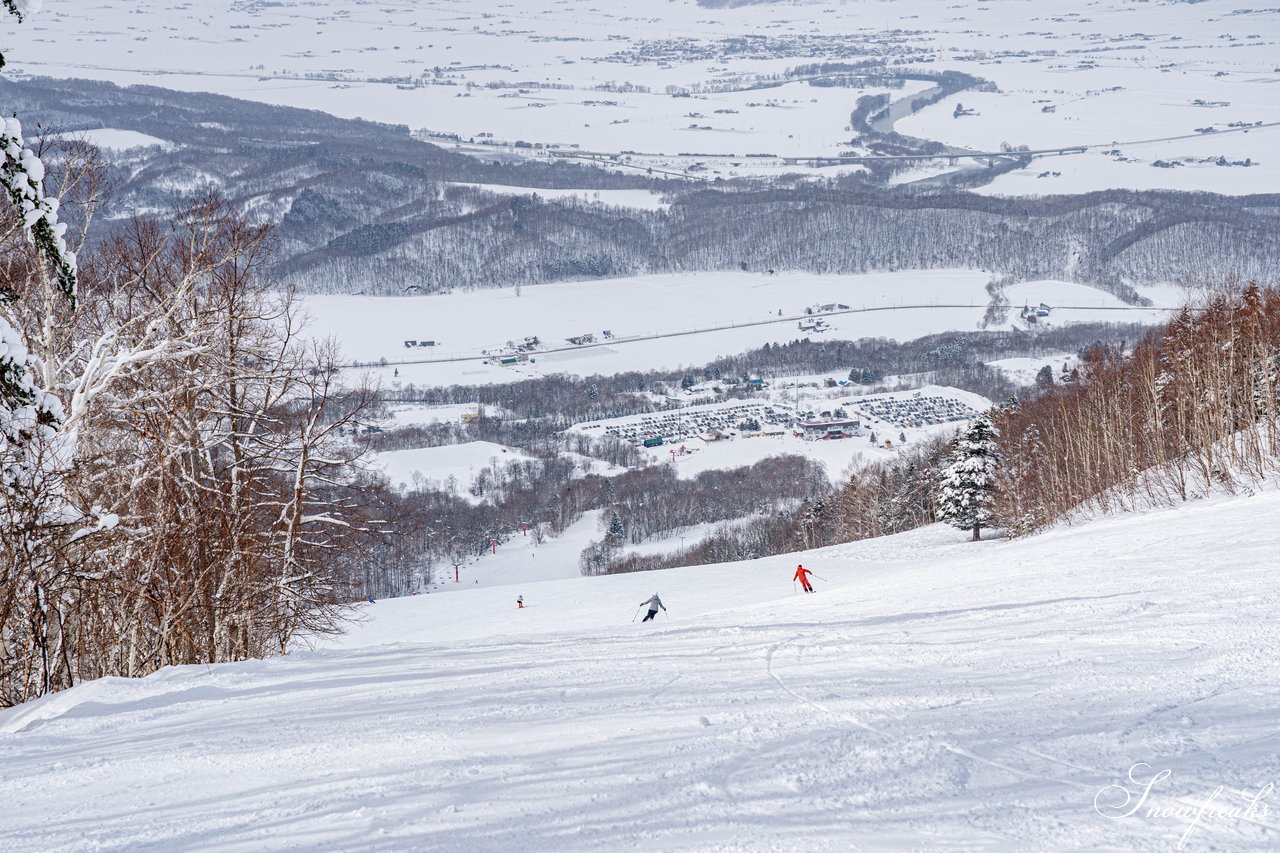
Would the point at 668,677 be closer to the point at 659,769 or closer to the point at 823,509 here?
the point at 659,769

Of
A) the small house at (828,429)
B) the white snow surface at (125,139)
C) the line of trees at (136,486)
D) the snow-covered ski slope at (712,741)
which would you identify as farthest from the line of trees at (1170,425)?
the white snow surface at (125,139)

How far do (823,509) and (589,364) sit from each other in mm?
55803

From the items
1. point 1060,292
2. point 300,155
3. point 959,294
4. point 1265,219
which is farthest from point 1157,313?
point 300,155

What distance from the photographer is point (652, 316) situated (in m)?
124

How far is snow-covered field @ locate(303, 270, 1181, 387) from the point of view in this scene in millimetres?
107750

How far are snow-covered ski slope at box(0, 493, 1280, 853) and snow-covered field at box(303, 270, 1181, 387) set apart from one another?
308 feet

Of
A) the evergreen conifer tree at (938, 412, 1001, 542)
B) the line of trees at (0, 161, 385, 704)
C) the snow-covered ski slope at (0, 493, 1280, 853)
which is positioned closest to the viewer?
the snow-covered ski slope at (0, 493, 1280, 853)

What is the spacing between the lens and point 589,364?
107312mm

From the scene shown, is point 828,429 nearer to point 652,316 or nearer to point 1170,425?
point 652,316

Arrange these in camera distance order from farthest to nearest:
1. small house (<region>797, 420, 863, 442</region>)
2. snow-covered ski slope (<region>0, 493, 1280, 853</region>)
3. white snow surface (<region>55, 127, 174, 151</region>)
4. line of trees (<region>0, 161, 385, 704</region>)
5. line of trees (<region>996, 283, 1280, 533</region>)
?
1. white snow surface (<region>55, 127, 174, 151</region>)
2. small house (<region>797, 420, 863, 442</region>)
3. line of trees (<region>996, 283, 1280, 533</region>)
4. line of trees (<region>0, 161, 385, 704</region>)
5. snow-covered ski slope (<region>0, 493, 1280, 853</region>)

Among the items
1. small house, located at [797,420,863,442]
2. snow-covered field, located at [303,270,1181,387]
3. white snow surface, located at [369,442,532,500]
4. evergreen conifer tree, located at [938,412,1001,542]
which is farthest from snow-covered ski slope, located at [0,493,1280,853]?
snow-covered field, located at [303,270,1181,387]

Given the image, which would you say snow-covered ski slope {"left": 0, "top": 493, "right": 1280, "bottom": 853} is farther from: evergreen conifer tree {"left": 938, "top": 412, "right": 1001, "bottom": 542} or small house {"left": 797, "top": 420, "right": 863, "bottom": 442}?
small house {"left": 797, "top": 420, "right": 863, "bottom": 442}

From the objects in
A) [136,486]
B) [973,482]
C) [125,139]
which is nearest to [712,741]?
[136,486]

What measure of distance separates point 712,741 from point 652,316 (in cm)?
11944
